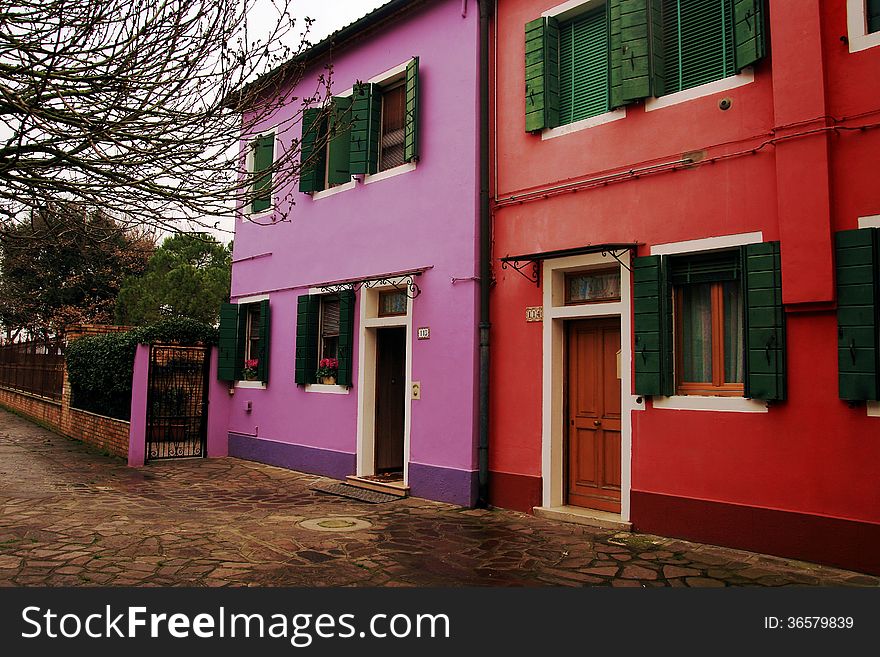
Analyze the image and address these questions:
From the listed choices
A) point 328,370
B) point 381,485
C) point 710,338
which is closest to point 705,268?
point 710,338

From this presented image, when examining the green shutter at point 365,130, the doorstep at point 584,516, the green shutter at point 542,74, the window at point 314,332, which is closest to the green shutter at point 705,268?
the green shutter at point 542,74

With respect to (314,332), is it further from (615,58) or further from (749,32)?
Result: (749,32)

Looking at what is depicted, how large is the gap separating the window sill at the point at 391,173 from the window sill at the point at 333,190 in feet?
1.17

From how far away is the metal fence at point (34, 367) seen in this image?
61.4ft

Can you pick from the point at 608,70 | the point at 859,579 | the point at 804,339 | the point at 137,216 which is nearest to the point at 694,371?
the point at 804,339

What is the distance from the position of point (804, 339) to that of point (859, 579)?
6.55 feet

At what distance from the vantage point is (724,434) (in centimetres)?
700

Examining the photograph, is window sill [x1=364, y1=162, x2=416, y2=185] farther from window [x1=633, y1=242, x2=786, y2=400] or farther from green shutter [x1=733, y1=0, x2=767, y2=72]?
green shutter [x1=733, y1=0, x2=767, y2=72]

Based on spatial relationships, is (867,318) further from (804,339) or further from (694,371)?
(694,371)

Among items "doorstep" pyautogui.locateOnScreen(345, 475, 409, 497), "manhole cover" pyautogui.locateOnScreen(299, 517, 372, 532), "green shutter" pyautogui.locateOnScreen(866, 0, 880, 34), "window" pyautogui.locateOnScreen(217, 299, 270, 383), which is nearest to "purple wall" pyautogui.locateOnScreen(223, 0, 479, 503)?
"doorstep" pyautogui.locateOnScreen(345, 475, 409, 497)

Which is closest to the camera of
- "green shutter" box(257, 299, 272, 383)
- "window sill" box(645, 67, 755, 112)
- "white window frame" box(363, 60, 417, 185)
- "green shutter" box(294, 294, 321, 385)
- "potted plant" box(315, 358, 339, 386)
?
"window sill" box(645, 67, 755, 112)

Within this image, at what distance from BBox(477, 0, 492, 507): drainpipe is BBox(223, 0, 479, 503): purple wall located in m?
0.10

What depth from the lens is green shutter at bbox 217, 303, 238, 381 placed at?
13.4 metres

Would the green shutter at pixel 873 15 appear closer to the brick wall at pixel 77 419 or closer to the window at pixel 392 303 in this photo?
the window at pixel 392 303
